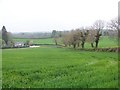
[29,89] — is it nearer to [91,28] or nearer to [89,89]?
[89,89]

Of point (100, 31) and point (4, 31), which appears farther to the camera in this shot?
point (4, 31)

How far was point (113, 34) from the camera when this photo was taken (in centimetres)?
9269

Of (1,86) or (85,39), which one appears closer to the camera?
(1,86)

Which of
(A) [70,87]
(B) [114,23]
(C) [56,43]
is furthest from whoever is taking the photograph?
(C) [56,43]

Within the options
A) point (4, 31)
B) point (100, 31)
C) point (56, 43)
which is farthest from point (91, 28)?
point (56, 43)

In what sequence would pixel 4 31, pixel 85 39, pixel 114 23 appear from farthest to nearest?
pixel 4 31, pixel 85 39, pixel 114 23

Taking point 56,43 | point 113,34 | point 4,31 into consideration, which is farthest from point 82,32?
point 56,43

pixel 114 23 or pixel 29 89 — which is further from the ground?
pixel 114 23

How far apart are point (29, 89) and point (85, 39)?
101 metres

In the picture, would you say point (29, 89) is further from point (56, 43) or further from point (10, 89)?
point (56, 43)

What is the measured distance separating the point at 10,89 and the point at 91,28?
102598 millimetres

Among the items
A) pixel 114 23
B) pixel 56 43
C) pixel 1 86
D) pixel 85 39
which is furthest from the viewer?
pixel 56 43

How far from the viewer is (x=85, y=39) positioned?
117 meters

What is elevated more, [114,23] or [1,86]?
[114,23]
